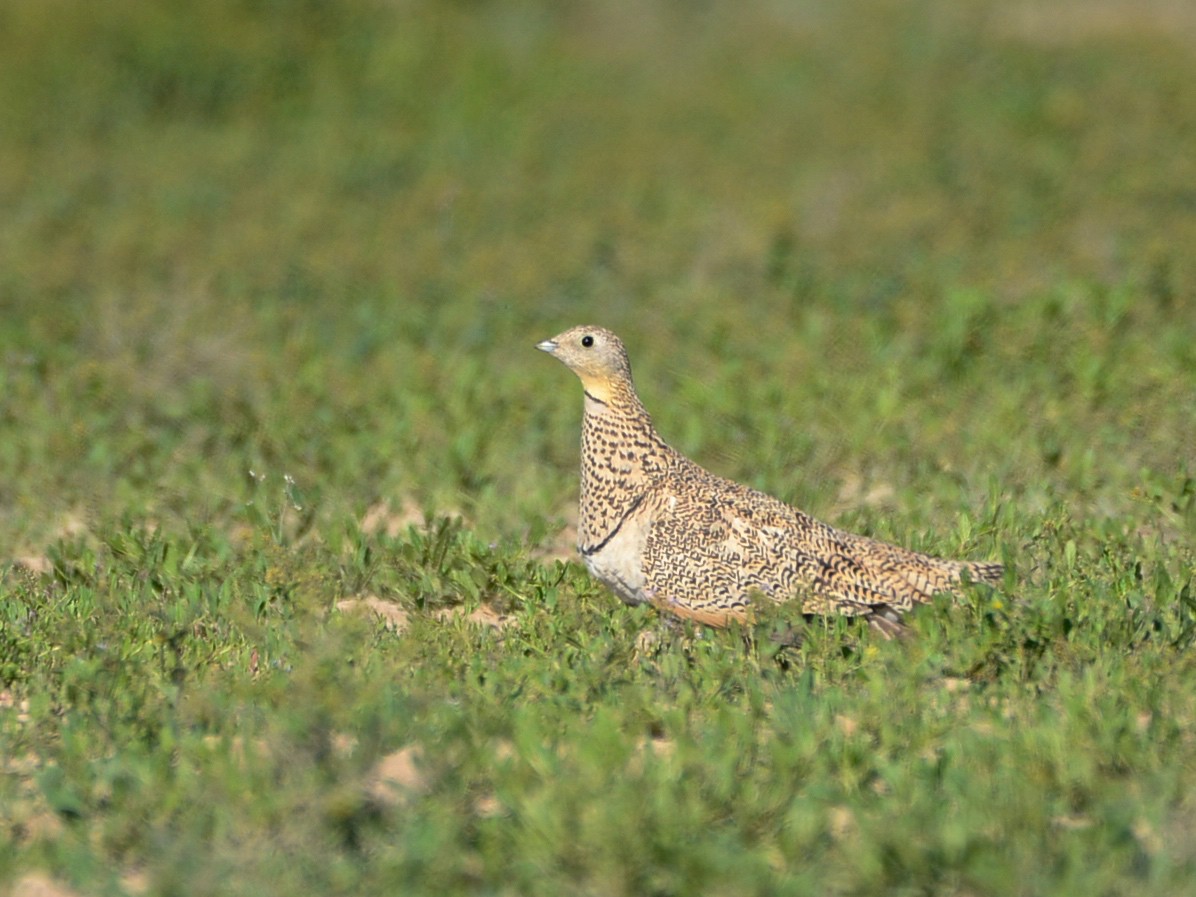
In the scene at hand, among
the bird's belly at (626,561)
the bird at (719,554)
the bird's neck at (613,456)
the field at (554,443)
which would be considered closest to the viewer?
the field at (554,443)

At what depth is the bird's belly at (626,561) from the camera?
5.82m

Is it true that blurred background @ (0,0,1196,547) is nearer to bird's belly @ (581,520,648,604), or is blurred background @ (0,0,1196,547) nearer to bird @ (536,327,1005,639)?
bird @ (536,327,1005,639)

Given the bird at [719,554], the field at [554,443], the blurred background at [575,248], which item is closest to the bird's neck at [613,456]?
the bird at [719,554]

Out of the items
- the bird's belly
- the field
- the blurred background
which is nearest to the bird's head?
the bird's belly

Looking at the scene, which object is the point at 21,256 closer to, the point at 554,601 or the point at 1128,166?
the point at 554,601

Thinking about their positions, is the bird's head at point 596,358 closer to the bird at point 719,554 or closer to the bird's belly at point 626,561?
the bird at point 719,554

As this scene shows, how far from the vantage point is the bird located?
5695 mm

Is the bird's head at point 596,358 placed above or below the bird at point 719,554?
above

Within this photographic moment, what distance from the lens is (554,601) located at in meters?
6.03

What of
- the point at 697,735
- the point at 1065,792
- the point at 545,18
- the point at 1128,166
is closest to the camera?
the point at 1065,792

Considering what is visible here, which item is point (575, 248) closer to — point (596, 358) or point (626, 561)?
point (596, 358)

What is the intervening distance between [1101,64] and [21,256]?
1062 cm

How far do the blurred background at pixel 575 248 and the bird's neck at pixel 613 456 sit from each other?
0.99 metres

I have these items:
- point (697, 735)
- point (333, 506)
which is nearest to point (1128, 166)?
point (333, 506)
